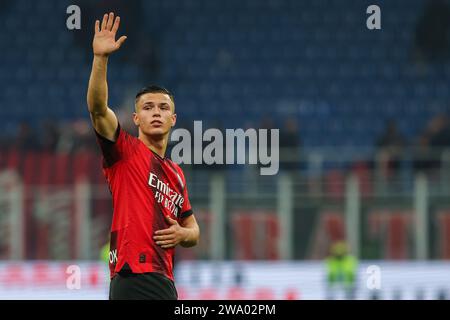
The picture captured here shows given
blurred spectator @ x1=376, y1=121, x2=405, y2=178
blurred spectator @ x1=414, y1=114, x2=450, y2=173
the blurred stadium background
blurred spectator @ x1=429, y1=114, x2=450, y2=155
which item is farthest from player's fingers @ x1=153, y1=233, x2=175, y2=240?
blurred spectator @ x1=429, y1=114, x2=450, y2=155

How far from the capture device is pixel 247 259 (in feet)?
41.6

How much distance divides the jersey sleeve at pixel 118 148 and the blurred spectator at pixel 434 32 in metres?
13.4

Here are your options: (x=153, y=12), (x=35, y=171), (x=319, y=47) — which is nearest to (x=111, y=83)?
(x=153, y=12)

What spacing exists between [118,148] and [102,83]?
0.37 meters

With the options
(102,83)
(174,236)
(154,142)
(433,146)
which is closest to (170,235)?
(174,236)

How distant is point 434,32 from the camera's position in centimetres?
1781

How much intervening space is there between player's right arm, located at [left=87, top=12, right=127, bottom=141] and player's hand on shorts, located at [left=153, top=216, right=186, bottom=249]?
45 centimetres

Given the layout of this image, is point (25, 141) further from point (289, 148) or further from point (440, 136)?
point (440, 136)

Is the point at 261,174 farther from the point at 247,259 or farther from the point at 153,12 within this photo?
the point at 153,12

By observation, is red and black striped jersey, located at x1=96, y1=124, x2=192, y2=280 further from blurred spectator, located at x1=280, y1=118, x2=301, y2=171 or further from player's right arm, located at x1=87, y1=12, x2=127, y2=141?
blurred spectator, located at x1=280, y1=118, x2=301, y2=171

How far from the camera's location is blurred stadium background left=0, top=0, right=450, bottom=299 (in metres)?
12.5

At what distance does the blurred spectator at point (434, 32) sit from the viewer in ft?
57.9

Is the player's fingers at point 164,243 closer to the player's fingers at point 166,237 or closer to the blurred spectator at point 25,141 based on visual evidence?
the player's fingers at point 166,237

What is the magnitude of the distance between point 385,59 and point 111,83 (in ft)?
14.7
